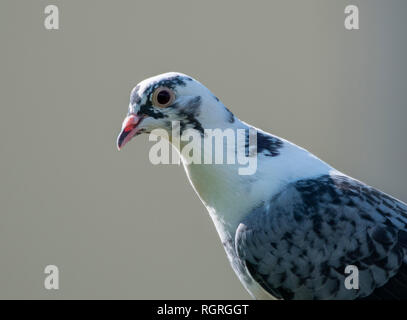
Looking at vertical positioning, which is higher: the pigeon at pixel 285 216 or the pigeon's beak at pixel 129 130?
the pigeon's beak at pixel 129 130

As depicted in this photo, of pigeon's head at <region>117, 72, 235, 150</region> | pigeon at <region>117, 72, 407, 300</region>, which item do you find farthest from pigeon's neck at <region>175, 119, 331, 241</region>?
pigeon's head at <region>117, 72, 235, 150</region>

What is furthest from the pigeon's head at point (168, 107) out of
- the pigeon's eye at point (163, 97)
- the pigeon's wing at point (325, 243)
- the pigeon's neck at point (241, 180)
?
the pigeon's wing at point (325, 243)

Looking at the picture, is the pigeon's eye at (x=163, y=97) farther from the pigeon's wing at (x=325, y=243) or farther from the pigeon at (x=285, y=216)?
the pigeon's wing at (x=325, y=243)

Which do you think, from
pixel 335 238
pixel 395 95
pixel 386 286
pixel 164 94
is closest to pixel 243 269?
pixel 335 238

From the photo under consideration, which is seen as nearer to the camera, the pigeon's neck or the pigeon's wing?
the pigeon's wing

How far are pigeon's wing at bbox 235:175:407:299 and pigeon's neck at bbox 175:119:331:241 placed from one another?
0.04 metres

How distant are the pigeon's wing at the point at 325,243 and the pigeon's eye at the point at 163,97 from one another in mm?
436

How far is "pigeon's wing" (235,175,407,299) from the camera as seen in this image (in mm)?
1752

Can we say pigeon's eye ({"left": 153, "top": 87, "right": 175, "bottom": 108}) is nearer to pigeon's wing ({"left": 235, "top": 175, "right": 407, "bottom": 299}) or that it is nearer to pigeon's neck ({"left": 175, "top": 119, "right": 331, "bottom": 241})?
pigeon's neck ({"left": 175, "top": 119, "right": 331, "bottom": 241})

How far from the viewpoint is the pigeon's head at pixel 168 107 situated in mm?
1790

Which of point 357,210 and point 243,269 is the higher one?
point 357,210

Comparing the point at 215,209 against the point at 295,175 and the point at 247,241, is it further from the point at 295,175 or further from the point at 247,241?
the point at 295,175

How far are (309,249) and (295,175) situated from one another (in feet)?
0.83
